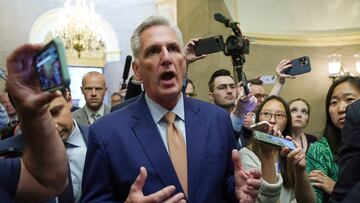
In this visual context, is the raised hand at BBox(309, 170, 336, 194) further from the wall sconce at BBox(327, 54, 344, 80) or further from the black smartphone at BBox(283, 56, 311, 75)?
the wall sconce at BBox(327, 54, 344, 80)

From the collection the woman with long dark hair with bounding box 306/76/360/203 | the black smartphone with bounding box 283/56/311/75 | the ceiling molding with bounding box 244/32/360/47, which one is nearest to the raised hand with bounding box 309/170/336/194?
the woman with long dark hair with bounding box 306/76/360/203

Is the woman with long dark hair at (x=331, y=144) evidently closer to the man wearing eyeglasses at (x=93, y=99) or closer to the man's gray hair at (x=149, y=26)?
the man's gray hair at (x=149, y=26)

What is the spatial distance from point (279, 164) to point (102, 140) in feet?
3.73

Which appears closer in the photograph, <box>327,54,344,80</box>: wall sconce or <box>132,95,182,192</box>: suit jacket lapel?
<box>132,95,182,192</box>: suit jacket lapel

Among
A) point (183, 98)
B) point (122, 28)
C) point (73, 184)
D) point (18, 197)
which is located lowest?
point (73, 184)

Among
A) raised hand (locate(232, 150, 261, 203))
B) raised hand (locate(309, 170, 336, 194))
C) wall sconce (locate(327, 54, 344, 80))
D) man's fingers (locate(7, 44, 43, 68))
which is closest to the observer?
man's fingers (locate(7, 44, 43, 68))

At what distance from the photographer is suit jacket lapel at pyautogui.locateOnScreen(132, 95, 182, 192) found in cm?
157

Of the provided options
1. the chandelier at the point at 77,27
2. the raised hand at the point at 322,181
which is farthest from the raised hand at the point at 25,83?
the chandelier at the point at 77,27

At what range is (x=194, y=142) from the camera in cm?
167

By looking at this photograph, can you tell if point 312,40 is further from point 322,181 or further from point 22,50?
point 22,50

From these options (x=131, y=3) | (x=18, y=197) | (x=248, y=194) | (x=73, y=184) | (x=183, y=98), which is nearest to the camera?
(x=18, y=197)

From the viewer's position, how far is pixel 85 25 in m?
10.8

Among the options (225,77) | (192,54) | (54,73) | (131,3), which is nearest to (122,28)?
(131,3)

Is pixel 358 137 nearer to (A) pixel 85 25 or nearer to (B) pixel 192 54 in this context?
(B) pixel 192 54
